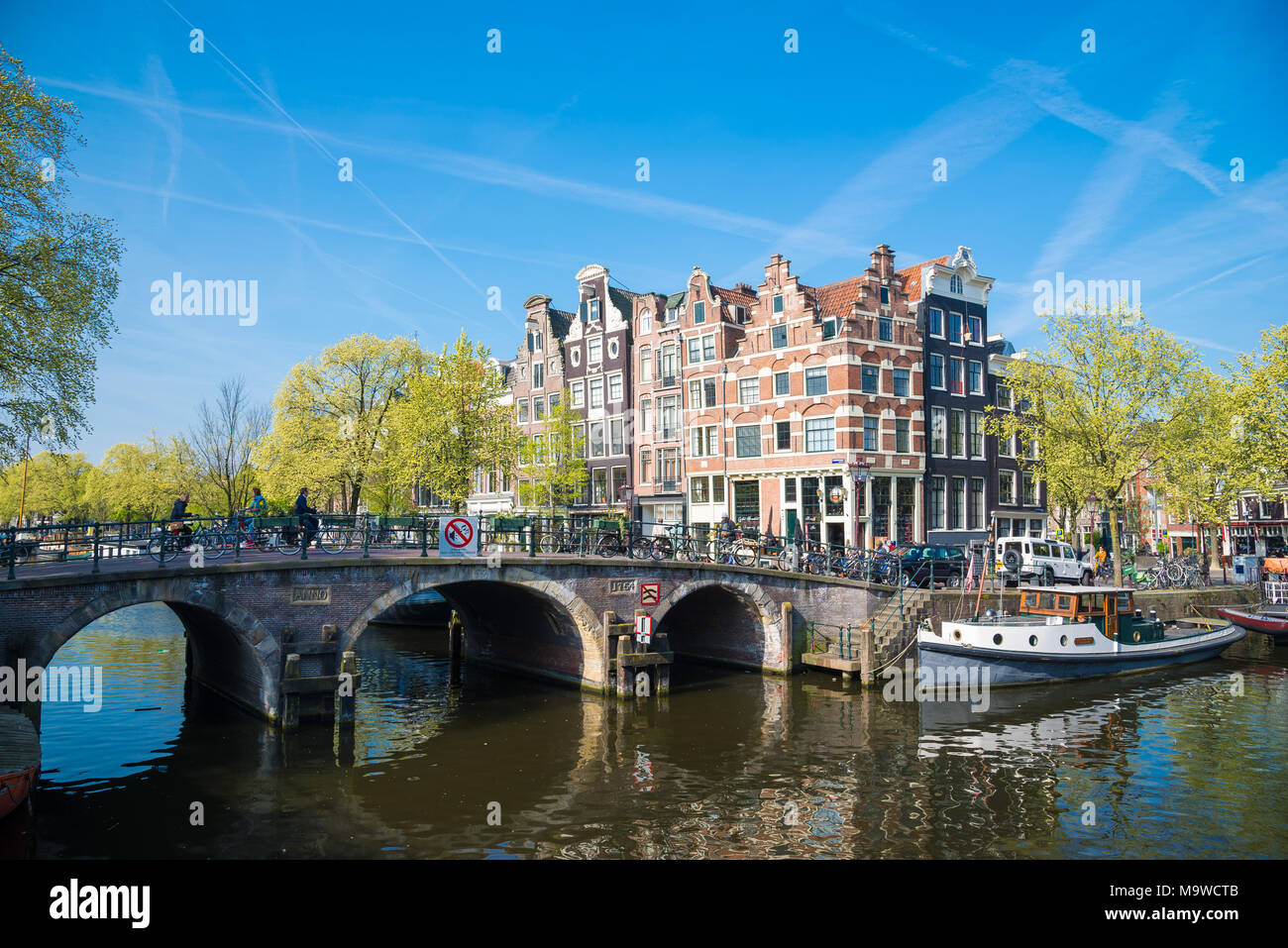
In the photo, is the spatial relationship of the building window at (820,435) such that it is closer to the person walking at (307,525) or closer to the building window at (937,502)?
the building window at (937,502)

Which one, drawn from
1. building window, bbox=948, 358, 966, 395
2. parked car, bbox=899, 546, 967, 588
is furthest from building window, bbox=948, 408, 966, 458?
parked car, bbox=899, 546, 967, 588

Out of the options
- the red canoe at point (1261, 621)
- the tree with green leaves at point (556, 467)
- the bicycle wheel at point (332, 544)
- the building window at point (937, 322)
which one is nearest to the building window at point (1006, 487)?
the building window at point (937, 322)

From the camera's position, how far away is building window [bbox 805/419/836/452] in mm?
40750

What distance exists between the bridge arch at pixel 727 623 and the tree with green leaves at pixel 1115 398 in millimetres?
19039

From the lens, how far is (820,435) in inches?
1625

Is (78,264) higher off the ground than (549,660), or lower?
higher

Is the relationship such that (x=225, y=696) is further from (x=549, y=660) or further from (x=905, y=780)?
(x=905, y=780)

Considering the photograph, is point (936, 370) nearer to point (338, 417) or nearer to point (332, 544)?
point (332, 544)

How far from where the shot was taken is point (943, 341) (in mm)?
45125

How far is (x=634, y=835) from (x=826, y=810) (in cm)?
389

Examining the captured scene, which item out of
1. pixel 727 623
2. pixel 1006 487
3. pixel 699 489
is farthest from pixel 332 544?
pixel 1006 487

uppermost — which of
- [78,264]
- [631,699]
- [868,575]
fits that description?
[78,264]

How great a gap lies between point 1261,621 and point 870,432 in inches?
729
